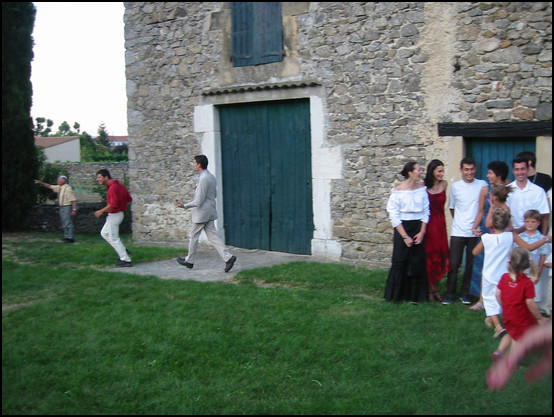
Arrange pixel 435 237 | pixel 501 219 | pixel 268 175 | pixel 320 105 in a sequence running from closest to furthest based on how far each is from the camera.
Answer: pixel 501 219 → pixel 435 237 → pixel 320 105 → pixel 268 175

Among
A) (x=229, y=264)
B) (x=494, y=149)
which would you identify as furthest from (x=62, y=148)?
(x=494, y=149)

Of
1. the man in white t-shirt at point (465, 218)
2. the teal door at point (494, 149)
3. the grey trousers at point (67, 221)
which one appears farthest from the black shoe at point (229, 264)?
the grey trousers at point (67, 221)

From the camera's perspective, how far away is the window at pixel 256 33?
29.9 ft

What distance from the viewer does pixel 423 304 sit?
20.8ft

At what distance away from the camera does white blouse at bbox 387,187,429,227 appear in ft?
20.6

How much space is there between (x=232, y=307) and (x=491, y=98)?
4226mm

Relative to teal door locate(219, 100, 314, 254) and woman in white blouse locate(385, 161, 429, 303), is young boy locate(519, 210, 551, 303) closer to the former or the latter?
woman in white blouse locate(385, 161, 429, 303)

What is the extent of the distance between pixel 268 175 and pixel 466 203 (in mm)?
3993

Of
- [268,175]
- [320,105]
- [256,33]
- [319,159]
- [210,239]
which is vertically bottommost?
[210,239]

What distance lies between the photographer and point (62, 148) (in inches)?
2023

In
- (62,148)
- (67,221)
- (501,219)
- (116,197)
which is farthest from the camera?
(62,148)

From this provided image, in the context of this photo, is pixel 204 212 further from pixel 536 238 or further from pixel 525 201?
pixel 536 238

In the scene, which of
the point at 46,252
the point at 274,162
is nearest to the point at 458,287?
the point at 274,162

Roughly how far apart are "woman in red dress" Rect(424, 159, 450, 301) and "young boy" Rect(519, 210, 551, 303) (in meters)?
1.05
